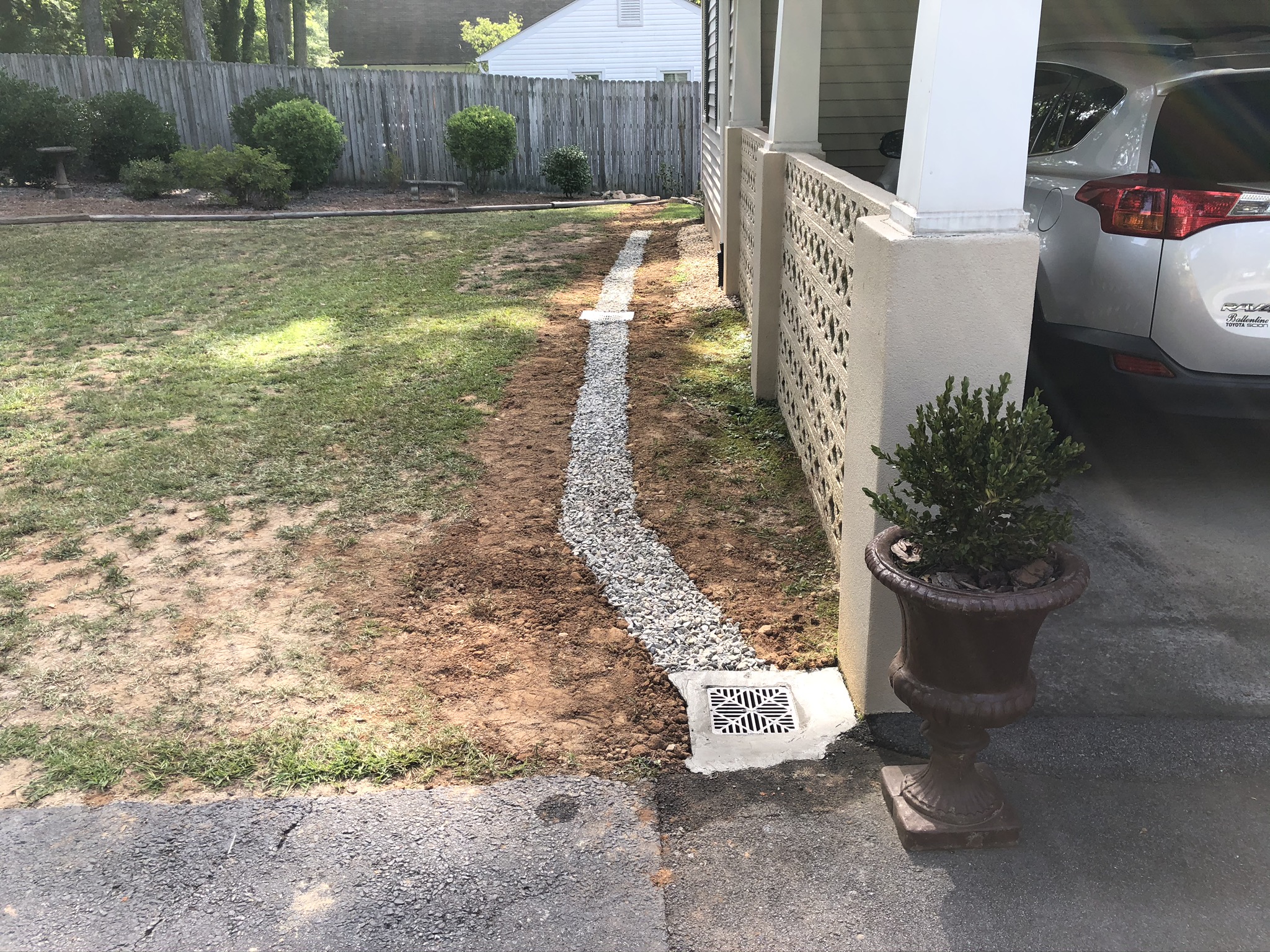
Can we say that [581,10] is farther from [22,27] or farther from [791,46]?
[791,46]

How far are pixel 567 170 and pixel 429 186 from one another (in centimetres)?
271

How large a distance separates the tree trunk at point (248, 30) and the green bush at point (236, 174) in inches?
1111

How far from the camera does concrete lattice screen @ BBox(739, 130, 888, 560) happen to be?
370 centimetres

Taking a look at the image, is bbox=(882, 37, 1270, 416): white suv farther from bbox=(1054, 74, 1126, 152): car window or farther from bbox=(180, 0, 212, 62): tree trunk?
bbox=(180, 0, 212, 62): tree trunk

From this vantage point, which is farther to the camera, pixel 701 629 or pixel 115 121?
pixel 115 121

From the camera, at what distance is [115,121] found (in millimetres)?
15492

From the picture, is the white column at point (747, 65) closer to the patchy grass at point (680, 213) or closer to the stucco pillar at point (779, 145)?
the stucco pillar at point (779, 145)

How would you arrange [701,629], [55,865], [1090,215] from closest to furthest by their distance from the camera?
[55,865] → [701,629] → [1090,215]

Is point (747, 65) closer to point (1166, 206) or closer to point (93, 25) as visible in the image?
point (1166, 206)

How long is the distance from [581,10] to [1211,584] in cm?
2933

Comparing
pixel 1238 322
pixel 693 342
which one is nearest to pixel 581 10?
pixel 693 342

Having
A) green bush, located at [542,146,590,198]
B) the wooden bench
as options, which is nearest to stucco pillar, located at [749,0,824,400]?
the wooden bench

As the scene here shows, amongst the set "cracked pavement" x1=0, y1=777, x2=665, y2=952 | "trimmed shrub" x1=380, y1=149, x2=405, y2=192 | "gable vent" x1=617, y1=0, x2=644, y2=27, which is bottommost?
"cracked pavement" x1=0, y1=777, x2=665, y2=952

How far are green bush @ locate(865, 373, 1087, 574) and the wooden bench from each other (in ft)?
50.4
